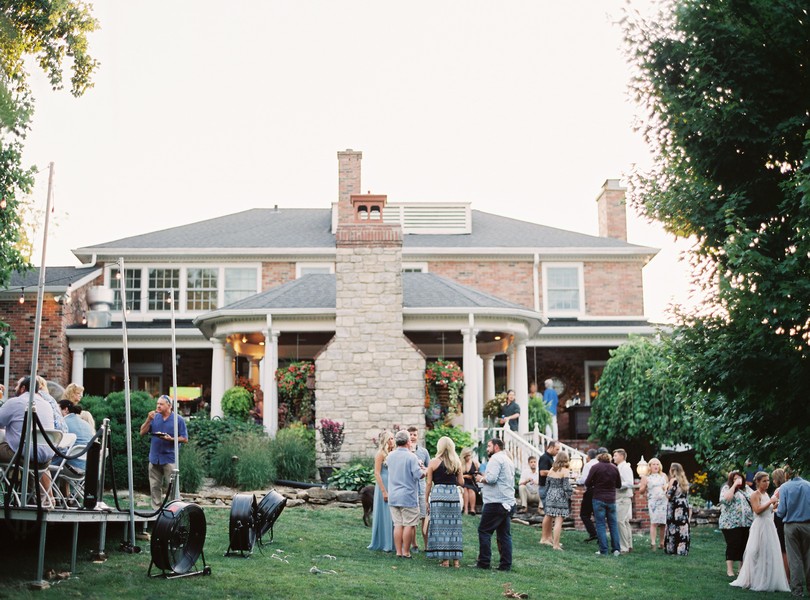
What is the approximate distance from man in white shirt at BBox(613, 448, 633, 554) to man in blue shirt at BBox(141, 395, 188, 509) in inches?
262

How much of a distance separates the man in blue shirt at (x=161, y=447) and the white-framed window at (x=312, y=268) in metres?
14.3

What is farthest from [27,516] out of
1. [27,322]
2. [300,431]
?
[27,322]

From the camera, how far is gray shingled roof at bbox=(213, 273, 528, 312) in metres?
19.5

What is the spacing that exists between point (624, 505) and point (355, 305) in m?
6.63

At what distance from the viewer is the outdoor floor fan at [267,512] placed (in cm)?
1050

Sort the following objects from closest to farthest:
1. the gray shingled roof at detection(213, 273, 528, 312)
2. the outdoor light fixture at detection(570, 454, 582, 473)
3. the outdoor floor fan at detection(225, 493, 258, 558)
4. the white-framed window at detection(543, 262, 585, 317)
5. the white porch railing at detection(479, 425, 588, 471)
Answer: the outdoor floor fan at detection(225, 493, 258, 558) → the outdoor light fixture at detection(570, 454, 582, 473) → the white porch railing at detection(479, 425, 588, 471) → the gray shingled roof at detection(213, 273, 528, 312) → the white-framed window at detection(543, 262, 585, 317)

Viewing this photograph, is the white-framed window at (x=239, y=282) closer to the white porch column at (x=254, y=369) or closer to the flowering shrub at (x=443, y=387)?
the white porch column at (x=254, y=369)

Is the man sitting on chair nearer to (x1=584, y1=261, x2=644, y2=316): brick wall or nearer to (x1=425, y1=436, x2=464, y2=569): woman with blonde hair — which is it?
(x1=425, y1=436, x2=464, y2=569): woman with blonde hair

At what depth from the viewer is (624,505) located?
14195mm

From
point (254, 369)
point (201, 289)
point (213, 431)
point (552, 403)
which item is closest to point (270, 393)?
point (213, 431)

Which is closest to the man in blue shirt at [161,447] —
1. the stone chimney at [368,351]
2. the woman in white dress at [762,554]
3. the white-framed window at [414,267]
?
the stone chimney at [368,351]

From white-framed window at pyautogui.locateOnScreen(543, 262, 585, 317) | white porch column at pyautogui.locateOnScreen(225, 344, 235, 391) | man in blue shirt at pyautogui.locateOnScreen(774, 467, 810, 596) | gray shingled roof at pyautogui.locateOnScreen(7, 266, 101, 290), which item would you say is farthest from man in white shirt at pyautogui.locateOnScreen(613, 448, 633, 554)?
gray shingled roof at pyautogui.locateOnScreen(7, 266, 101, 290)

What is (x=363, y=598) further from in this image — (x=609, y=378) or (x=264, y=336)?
(x=609, y=378)

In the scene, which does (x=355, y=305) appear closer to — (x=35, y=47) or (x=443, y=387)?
(x=443, y=387)
